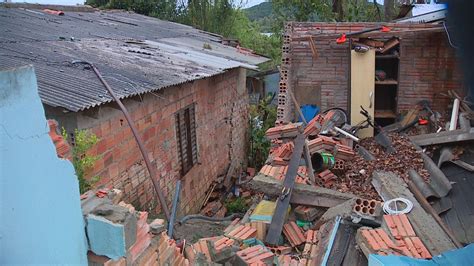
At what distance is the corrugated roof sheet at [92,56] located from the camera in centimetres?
521

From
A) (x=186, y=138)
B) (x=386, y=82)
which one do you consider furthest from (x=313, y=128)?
(x=186, y=138)

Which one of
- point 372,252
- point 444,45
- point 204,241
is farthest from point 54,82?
point 444,45

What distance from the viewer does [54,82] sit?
5180mm

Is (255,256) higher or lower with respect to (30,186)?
lower

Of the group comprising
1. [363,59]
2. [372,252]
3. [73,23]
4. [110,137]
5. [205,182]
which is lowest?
[205,182]

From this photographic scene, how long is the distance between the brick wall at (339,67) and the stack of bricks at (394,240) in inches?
181

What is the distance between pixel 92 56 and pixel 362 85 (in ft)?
17.5

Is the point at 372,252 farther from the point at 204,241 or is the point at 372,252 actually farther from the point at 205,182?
the point at 205,182

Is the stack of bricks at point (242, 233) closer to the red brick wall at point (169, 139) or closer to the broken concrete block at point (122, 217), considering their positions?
the red brick wall at point (169, 139)

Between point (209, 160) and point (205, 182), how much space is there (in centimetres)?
58

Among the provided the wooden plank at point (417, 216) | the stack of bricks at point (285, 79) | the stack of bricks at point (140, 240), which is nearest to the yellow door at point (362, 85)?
the stack of bricks at point (285, 79)

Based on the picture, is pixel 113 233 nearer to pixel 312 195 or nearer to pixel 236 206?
pixel 312 195

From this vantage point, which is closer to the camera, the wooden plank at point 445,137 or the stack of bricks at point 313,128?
the wooden plank at point 445,137

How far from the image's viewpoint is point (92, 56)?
7.13 metres
